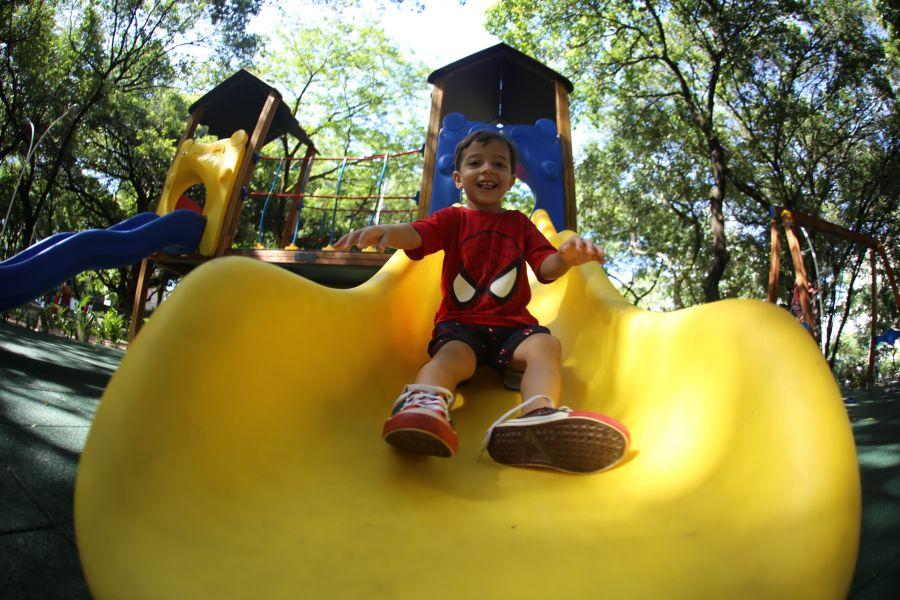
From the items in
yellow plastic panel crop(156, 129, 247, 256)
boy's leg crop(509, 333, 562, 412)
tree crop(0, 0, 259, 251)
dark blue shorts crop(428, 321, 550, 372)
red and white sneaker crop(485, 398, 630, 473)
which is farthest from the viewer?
tree crop(0, 0, 259, 251)

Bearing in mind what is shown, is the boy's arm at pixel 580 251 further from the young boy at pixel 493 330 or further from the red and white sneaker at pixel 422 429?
the red and white sneaker at pixel 422 429

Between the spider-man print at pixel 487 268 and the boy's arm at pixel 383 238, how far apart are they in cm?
19

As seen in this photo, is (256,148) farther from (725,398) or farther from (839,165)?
(839,165)

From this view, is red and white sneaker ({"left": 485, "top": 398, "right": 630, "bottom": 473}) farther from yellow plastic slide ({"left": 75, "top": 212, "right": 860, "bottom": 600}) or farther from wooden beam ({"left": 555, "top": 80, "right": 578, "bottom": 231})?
wooden beam ({"left": 555, "top": 80, "right": 578, "bottom": 231})

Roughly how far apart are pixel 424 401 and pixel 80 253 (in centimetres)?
359

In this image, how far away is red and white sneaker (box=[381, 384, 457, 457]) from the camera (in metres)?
1.14

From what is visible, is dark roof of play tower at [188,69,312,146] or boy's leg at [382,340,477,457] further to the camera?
dark roof of play tower at [188,69,312,146]

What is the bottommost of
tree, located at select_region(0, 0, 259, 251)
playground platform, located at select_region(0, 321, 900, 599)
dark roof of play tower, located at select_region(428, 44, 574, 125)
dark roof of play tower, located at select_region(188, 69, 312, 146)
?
playground platform, located at select_region(0, 321, 900, 599)

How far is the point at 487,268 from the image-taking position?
1.97 metres

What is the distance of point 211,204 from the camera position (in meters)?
5.33

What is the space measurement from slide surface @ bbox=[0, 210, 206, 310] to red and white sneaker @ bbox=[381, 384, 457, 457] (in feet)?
11.1

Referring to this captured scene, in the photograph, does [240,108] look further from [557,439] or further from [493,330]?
[557,439]

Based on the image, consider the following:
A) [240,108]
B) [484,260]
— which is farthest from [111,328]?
[484,260]

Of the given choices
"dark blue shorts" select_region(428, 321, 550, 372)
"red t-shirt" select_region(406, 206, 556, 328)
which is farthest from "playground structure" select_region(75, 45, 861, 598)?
"red t-shirt" select_region(406, 206, 556, 328)
